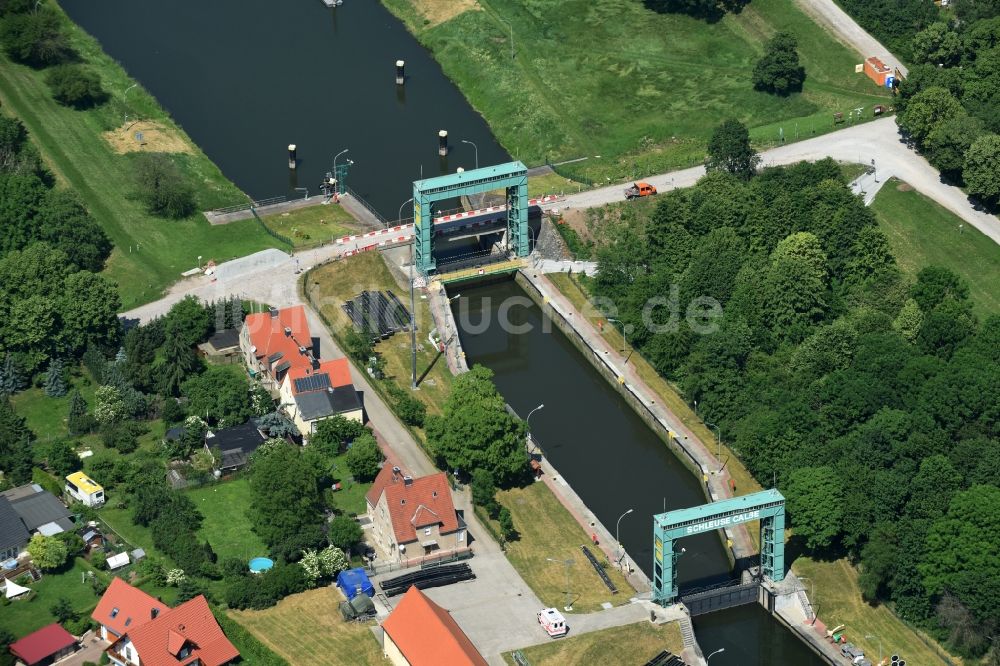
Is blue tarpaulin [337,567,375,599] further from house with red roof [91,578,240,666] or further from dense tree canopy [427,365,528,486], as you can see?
dense tree canopy [427,365,528,486]

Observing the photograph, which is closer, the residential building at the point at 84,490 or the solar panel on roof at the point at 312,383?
the residential building at the point at 84,490

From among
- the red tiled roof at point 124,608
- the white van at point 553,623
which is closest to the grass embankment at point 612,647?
the white van at point 553,623

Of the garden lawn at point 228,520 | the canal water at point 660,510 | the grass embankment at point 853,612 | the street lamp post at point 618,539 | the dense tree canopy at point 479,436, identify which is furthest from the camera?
the dense tree canopy at point 479,436

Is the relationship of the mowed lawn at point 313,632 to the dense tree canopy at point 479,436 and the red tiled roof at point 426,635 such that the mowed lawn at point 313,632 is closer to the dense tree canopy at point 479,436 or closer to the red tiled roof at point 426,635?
the red tiled roof at point 426,635

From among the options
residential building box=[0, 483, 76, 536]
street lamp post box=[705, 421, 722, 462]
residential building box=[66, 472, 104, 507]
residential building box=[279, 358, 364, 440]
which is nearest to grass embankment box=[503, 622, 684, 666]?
street lamp post box=[705, 421, 722, 462]

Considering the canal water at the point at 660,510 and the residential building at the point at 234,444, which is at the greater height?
the residential building at the point at 234,444

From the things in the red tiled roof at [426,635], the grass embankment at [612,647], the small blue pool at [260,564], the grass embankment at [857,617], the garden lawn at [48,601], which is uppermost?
the red tiled roof at [426,635]

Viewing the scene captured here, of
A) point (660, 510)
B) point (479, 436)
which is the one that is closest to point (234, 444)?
point (479, 436)
